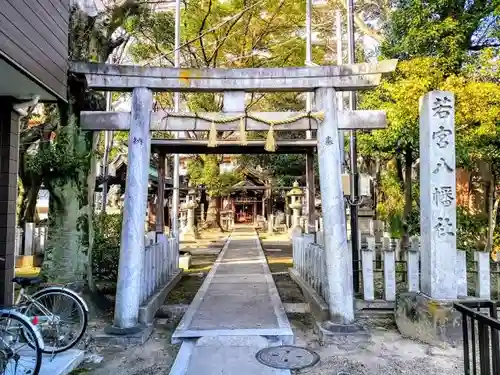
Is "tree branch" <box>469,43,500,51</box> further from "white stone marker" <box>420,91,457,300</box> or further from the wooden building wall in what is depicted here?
the wooden building wall

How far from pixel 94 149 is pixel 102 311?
3.20 metres

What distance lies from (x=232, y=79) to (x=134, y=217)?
2896 millimetres

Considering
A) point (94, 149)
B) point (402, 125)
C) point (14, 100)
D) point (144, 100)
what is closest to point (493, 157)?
point (402, 125)

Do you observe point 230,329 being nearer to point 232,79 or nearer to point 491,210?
point 232,79

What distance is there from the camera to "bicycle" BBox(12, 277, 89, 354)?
5113 millimetres

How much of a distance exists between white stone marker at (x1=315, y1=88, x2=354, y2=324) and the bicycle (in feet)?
12.5

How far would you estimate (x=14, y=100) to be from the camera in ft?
21.3

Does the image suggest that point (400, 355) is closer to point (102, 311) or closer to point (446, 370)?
point (446, 370)

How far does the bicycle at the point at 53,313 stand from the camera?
5.11 metres

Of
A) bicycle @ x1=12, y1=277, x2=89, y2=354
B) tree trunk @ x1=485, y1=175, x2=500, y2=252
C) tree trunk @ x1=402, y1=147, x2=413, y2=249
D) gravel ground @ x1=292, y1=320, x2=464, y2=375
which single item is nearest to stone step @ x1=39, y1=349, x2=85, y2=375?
bicycle @ x1=12, y1=277, x2=89, y2=354

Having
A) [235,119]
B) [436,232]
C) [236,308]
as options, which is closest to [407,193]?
[436,232]

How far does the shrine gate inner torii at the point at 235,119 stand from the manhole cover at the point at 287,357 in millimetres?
1017

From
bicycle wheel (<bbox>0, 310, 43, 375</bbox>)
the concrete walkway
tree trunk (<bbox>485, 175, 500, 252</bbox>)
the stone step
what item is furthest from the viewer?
tree trunk (<bbox>485, 175, 500, 252</bbox>)

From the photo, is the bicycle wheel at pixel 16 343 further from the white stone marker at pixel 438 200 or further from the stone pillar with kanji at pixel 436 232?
the white stone marker at pixel 438 200
